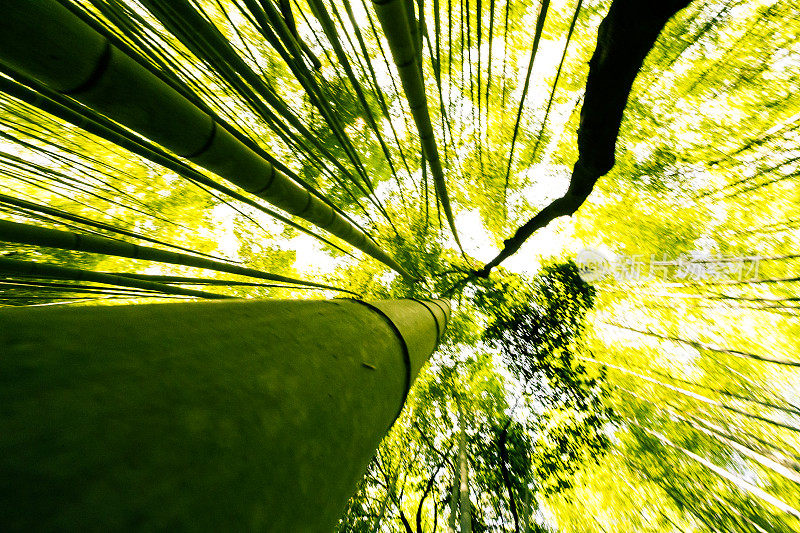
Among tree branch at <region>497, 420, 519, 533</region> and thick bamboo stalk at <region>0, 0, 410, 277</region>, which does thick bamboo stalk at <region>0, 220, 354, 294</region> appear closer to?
thick bamboo stalk at <region>0, 0, 410, 277</region>

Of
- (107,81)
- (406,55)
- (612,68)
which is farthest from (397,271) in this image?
(107,81)

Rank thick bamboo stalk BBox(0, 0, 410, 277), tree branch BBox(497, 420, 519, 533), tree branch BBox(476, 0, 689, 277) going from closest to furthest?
thick bamboo stalk BBox(0, 0, 410, 277), tree branch BBox(476, 0, 689, 277), tree branch BBox(497, 420, 519, 533)

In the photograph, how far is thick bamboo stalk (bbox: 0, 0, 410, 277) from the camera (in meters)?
0.56

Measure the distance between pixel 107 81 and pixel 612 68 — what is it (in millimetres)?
2929

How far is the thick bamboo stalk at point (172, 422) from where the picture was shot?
283 millimetres

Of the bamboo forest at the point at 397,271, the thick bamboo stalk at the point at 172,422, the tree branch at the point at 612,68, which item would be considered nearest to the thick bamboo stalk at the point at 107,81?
the bamboo forest at the point at 397,271

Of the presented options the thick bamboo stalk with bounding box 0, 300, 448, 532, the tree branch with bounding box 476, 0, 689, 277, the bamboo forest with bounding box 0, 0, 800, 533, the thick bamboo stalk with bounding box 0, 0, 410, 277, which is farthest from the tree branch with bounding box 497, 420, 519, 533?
the thick bamboo stalk with bounding box 0, 0, 410, 277

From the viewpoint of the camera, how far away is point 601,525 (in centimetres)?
591

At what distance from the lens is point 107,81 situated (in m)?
0.67

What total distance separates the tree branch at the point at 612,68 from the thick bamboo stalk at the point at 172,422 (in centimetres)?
271

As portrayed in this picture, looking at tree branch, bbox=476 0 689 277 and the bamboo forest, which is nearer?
the bamboo forest

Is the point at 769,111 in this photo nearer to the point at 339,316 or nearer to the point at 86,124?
the point at 339,316

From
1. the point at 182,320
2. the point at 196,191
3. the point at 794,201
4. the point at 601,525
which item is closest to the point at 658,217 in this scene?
the point at 794,201

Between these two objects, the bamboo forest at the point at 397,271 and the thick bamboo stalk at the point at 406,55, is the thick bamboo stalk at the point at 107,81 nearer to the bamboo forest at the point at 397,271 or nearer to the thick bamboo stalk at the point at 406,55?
the bamboo forest at the point at 397,271
